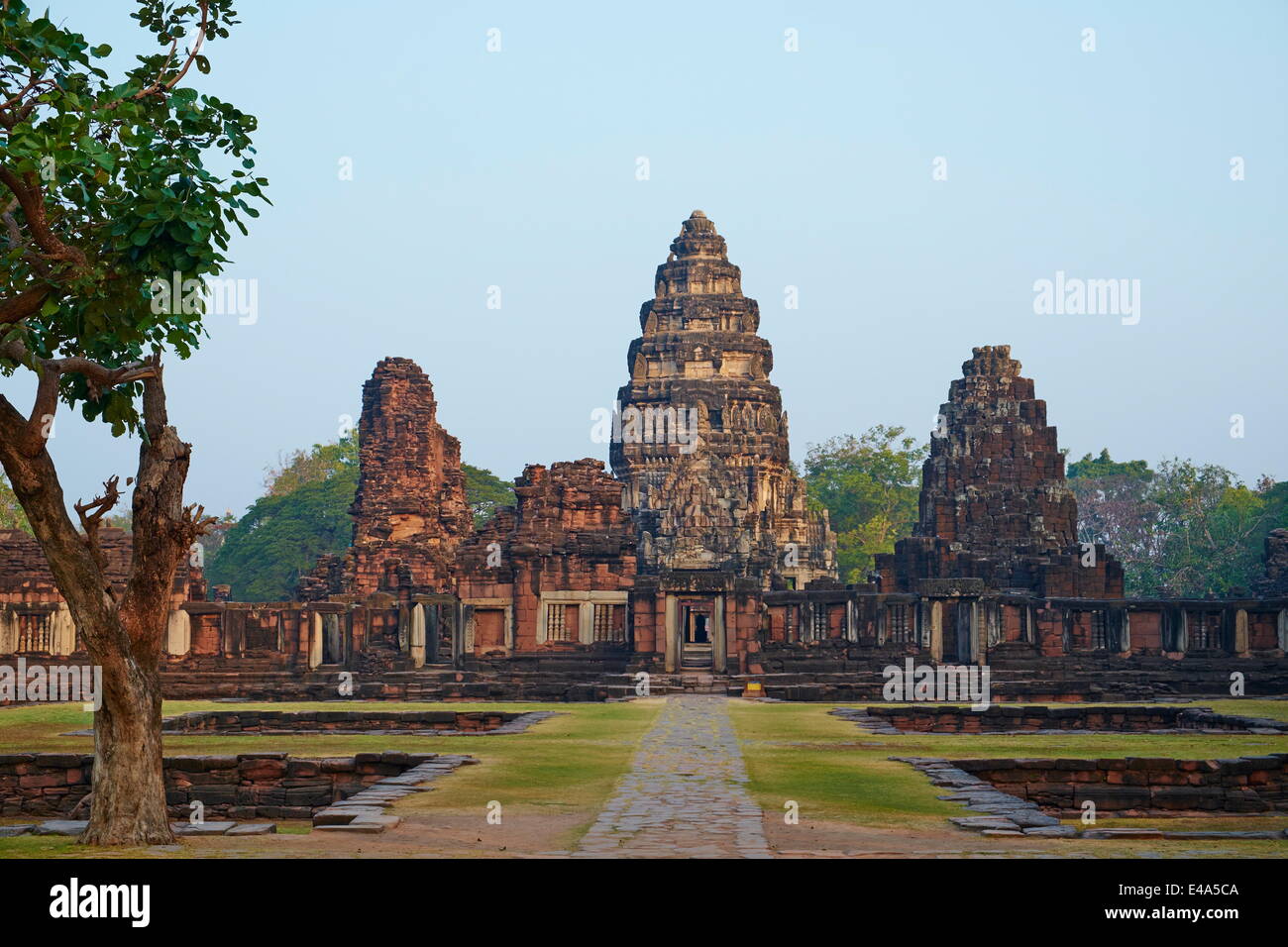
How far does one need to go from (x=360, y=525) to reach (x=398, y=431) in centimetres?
313

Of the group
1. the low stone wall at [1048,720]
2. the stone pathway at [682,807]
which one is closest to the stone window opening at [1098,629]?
the low stone wall at [1048,720]

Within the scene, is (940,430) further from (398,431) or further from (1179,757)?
(1179,757)

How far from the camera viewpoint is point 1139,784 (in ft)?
61.8

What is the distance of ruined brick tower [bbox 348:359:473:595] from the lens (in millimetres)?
51844

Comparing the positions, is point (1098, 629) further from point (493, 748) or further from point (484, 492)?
point (484, 492)

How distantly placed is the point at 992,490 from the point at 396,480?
1900 cm

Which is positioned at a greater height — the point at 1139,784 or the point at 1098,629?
the point at 1098,629

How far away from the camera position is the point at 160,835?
13.2 m

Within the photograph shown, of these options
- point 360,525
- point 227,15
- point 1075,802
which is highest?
point 227,15

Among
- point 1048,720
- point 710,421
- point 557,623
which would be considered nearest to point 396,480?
point 557,623

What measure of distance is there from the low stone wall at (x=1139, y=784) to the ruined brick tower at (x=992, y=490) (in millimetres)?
33198

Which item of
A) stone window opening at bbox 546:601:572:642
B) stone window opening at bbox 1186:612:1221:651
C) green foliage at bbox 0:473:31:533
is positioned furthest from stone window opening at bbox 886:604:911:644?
green foliage at bbox 0:473:31:533

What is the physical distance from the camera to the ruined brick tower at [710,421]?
244 ft
